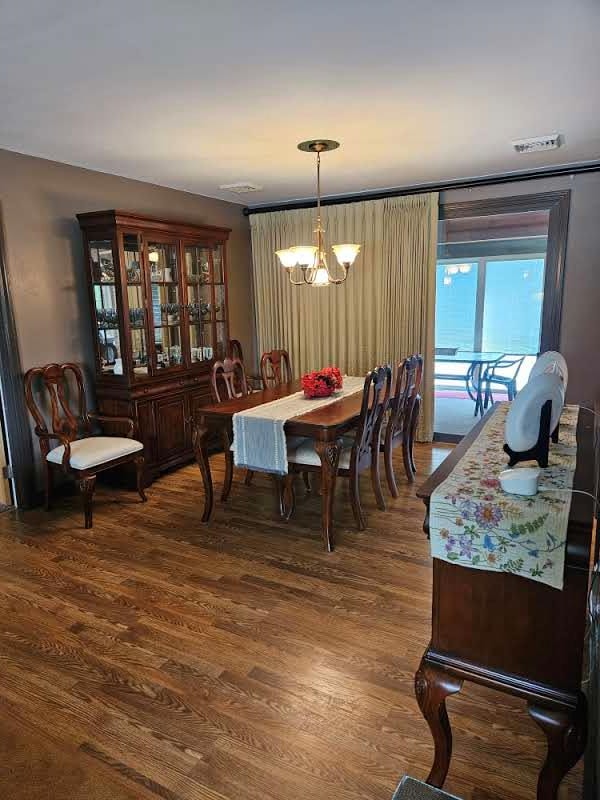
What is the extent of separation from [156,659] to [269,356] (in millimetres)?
2903

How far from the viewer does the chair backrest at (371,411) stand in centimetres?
310

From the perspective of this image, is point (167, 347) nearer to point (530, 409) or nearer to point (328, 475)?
point (328, 475)

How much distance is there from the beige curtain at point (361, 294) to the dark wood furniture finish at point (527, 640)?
12.2ft

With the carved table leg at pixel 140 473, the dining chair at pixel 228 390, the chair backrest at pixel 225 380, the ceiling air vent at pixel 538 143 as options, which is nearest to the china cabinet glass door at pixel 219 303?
the dining chair at pixel 228 390

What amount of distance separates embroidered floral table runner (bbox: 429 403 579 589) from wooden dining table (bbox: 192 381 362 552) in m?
1.54

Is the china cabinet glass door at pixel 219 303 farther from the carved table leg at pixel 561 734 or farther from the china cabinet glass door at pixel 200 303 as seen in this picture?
the carved table leg at pixel 561 734

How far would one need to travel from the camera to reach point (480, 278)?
4953 millimetres

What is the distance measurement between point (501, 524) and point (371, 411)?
78.3 inches

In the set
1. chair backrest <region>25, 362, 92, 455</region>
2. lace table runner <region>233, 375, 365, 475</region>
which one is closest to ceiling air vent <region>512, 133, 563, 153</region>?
lace table runner <region>233, 375, 365, 475</region>

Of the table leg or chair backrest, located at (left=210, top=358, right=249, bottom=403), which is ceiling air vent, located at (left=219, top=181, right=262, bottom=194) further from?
the table leg

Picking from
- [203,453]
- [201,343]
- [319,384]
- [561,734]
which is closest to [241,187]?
[201,343]

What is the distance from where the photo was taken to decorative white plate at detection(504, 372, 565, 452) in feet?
4.49

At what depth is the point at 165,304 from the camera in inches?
170

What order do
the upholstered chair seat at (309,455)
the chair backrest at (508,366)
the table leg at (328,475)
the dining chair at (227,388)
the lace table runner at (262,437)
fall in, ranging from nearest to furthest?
the table leg at (328,475), the lace table runner at (262,437), the upholstered chair seat at (309,455), the dining chair at (227,388), the chair backrest at (508,366)
